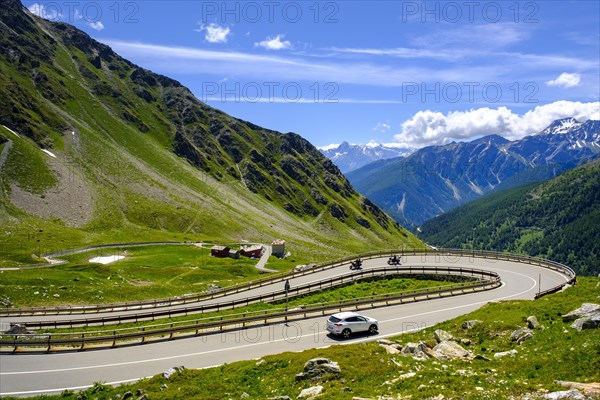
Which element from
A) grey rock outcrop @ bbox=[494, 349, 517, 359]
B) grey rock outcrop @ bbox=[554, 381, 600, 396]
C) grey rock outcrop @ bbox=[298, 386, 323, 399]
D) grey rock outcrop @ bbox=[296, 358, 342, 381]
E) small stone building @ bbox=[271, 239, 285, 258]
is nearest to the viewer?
grey rock outcrop @ bbox=[554, 381, 600, 396]

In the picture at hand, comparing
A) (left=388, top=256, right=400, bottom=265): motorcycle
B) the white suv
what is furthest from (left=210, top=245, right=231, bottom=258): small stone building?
the white suv

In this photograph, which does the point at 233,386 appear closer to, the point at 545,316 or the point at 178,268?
the point at 545,316

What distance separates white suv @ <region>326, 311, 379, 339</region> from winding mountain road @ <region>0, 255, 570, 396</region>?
2.17ft

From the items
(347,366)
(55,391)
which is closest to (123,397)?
(55,391)

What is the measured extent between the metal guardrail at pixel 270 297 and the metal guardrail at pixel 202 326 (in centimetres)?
405

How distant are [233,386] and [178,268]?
63.6 metres

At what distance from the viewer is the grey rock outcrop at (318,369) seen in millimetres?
21903

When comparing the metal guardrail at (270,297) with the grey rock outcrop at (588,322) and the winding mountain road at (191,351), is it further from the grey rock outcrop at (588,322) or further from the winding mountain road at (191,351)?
the grey rock outcrop at (588,322)

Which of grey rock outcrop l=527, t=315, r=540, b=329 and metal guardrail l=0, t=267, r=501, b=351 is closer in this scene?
grey rock outcrop l=527, t=315, r=540, b=329

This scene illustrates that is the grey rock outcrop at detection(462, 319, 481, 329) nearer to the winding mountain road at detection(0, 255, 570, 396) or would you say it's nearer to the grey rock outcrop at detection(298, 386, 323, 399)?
the winding mountain road at detection(0, 255, 570, 396)

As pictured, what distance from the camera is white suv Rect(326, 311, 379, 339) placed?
3512 cm

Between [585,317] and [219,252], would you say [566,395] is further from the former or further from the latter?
[219,252]

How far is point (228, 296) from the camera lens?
5903 cm

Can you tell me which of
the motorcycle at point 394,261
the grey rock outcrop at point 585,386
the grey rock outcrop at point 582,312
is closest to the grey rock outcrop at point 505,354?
the grey rock outcrop at point 582,312
